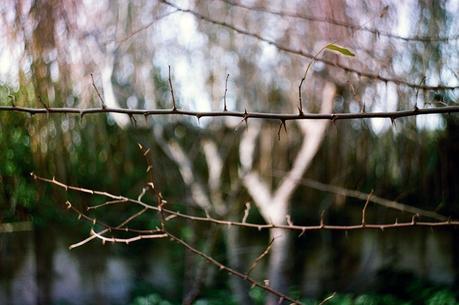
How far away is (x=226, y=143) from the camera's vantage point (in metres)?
4.04

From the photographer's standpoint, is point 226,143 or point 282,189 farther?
point 226,143

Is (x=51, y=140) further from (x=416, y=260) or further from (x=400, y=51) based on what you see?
(x=416, y=260)

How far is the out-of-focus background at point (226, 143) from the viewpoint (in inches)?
61.4

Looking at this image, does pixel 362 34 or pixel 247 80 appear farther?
pixel 247 80

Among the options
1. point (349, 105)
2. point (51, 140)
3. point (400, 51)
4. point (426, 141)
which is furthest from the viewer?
point (426, 141)

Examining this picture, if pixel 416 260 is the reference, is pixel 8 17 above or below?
above

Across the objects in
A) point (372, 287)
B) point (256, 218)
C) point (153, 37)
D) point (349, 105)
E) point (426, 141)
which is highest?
point (153, 37)

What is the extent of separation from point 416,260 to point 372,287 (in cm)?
63

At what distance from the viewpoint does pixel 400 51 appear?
194cm

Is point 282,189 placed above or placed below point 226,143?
below

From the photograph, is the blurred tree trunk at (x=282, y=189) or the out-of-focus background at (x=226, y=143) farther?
the blurred tree trunk at (x=282, y=189)

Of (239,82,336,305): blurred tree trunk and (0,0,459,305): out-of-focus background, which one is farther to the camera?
(239,82,336,305): blurred tree trunk

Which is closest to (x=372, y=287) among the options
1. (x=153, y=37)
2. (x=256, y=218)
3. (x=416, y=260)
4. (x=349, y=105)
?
(x=416, y=260)

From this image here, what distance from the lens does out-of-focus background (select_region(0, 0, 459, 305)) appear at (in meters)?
1.56
